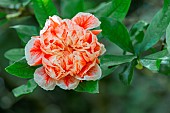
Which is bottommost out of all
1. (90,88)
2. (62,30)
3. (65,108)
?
(65,108)

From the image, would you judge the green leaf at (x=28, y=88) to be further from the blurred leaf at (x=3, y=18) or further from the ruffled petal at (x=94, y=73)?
the blurred leaf at (x=3, y=18)

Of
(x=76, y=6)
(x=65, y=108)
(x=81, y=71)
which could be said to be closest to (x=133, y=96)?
(x=65, y=108)

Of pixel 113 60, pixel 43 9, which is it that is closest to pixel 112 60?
pixel 113 60

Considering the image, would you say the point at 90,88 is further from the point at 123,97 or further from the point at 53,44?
the point at 123,97

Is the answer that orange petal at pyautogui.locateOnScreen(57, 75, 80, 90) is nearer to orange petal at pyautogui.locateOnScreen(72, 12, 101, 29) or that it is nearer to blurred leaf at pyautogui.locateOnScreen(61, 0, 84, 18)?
orange petal at pyautogui.locateOnScreen(72, 12, 101, 29)

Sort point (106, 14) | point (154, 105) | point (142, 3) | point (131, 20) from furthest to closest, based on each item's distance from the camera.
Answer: point (154, 105)
point (142, 3)
point (131, 20)
point (106, 14)

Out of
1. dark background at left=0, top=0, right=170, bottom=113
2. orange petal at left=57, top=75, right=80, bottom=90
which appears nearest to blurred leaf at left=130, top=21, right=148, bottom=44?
orange petal at left=57, top=75, right=80, bottom=90

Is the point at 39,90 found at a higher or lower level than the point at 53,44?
lower

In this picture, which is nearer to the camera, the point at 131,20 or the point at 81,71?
the point at 81,71

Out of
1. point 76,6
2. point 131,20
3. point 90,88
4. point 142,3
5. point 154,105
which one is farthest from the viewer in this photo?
point 154,105
